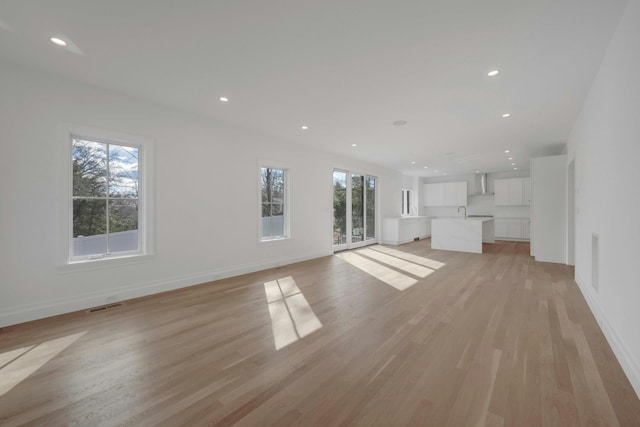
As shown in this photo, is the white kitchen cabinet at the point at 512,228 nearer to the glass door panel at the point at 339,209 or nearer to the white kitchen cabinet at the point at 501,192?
the white kitchen cabinet at the point at 501,192

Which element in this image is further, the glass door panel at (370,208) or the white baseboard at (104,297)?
the glass door panel at (370,208)

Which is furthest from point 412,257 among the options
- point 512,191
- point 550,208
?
point 512,191

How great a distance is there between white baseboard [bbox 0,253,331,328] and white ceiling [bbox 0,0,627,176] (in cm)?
→ 255

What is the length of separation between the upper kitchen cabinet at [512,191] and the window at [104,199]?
10754 millimetres

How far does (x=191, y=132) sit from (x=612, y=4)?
Answer: 4.73m

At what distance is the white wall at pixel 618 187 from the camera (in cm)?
187

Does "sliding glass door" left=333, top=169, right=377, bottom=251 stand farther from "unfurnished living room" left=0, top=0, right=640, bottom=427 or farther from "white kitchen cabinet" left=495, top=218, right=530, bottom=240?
"white kitchen cabinet" left=495, top=218, right=530, bottom=240

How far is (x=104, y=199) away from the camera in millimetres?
3533

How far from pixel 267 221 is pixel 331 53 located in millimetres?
3595

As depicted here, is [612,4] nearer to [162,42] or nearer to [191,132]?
[162,42]

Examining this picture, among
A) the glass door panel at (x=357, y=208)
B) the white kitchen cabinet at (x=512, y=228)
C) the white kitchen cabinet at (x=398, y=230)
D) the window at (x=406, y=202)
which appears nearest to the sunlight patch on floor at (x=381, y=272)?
the glass door panel at (x=357, y=208)

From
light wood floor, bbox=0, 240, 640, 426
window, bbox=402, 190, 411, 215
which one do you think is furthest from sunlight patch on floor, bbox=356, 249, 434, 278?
window, bbox=402, 190, 411, 215

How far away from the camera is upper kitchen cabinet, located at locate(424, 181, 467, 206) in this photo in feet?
35.4

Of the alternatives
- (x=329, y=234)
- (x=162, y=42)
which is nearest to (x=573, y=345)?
(x=162, y=42)
